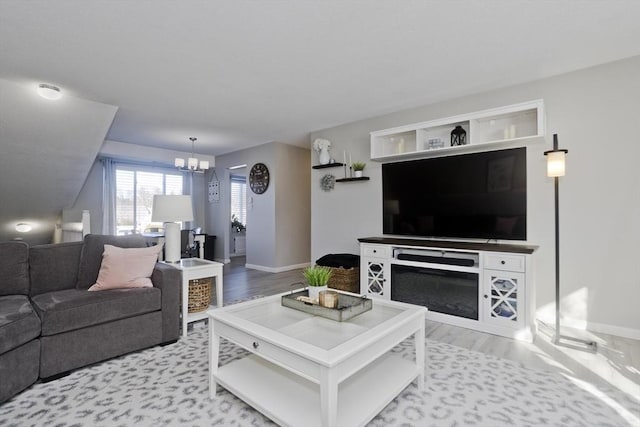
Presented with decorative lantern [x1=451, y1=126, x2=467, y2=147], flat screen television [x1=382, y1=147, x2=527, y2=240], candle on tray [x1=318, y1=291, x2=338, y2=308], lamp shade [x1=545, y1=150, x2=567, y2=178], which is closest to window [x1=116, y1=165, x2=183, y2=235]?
flat screen television [x1=382, y1=147, x2=527, y2=240]

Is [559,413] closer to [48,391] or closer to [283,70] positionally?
[48,391]

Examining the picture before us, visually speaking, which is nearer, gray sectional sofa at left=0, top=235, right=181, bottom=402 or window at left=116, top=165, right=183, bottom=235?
gray sectional sofa at left=0, top=235, right=181, bottom=402

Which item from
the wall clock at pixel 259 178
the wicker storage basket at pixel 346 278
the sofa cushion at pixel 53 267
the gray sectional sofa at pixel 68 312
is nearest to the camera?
the gray sectional sofa at pixel 68 312

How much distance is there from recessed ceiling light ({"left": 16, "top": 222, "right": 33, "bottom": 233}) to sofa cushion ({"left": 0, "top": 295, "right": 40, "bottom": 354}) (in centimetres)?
390

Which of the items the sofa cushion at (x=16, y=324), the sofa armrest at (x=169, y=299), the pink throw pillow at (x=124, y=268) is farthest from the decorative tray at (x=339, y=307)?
the sofa cushion at (x=16, y=324)

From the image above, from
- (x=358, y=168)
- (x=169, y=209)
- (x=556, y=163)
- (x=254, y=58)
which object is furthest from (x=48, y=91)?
(x=556, y=163)

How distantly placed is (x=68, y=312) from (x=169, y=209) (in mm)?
1290

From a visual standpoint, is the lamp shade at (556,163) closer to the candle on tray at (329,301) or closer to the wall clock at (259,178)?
the candle on tray at (329,301)

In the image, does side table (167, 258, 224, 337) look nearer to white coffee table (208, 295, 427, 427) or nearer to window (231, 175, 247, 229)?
white coffee table (208, 295, 427, 427)

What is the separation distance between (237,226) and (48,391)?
20.3ft

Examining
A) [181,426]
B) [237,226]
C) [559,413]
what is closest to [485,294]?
[559,413]

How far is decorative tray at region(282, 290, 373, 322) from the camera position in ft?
5.96

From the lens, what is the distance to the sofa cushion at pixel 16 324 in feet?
5.80

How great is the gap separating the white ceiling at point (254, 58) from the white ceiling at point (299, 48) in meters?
0.01
